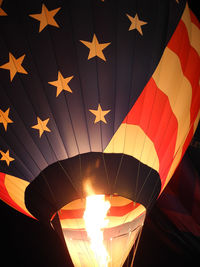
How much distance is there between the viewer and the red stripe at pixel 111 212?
1.70 meters

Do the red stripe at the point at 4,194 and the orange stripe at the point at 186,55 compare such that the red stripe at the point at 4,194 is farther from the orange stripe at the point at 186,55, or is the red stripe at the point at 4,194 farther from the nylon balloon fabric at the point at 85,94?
the orange stripe at the point at 186,55

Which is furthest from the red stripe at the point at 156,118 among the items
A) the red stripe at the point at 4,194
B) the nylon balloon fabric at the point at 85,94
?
the red stripe at the point at 4,194

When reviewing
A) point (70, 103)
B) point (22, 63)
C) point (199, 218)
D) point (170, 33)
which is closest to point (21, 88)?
point (22, 63)

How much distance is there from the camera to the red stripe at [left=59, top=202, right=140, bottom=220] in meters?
1.70

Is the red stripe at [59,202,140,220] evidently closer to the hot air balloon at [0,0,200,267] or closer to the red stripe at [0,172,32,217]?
the hot air balloon at [0,0,200,267]

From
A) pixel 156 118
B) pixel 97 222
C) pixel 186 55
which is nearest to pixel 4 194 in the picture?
pixel 97 222

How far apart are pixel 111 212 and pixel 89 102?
2.00 ft

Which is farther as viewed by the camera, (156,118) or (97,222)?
(97,222)

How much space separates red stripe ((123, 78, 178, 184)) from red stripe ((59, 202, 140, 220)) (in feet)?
0.86

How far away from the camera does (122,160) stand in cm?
160

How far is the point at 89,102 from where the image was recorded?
4.91ft

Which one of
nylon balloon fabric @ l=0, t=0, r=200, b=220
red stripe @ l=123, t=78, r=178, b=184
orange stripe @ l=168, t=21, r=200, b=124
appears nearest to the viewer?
nylon balloon fabric @ l=0, t=0, r=200, b=220

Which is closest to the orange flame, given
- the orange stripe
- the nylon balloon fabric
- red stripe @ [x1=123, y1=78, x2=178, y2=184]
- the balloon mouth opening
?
the balloon mouth opening

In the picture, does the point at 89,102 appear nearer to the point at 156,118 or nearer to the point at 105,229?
the point at 156,118
